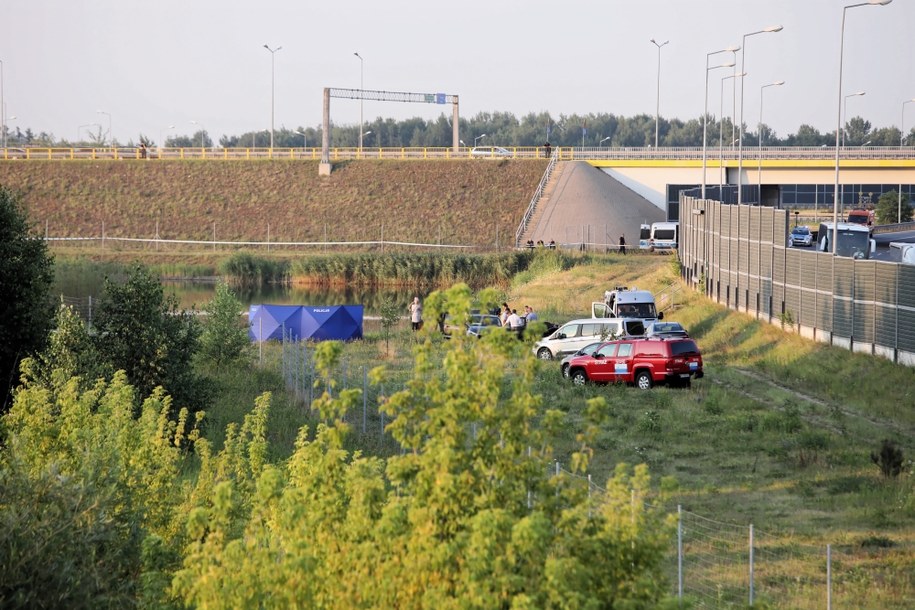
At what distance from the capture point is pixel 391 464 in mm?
8336

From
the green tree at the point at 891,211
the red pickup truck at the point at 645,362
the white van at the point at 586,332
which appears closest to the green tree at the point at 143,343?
the red pickup truck at the point at 645,362

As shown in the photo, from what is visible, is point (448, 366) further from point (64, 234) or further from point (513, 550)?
point (64, 234)

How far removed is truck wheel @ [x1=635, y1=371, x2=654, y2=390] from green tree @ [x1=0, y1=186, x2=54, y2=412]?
14617 millimetres

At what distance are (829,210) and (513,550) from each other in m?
90.2

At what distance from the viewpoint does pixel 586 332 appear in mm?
36156

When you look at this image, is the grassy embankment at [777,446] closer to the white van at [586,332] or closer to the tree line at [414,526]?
the tree line at [414,526]

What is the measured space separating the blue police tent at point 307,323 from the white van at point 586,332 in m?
8.40

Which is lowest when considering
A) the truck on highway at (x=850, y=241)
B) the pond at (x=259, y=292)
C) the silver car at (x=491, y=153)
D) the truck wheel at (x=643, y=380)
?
the truck wheel at (x=643, y=380)

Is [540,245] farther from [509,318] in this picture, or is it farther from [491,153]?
[509,318]

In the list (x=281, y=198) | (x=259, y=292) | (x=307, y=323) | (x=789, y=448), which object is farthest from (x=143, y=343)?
(x=281, y=198)

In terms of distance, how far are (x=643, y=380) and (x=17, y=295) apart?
1535cm

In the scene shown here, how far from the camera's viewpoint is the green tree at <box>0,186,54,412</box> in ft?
76.1

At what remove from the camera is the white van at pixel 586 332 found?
117 ft

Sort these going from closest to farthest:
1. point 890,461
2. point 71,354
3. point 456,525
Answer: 1. point 456,525
2. point 890,461
3. point 71,354
